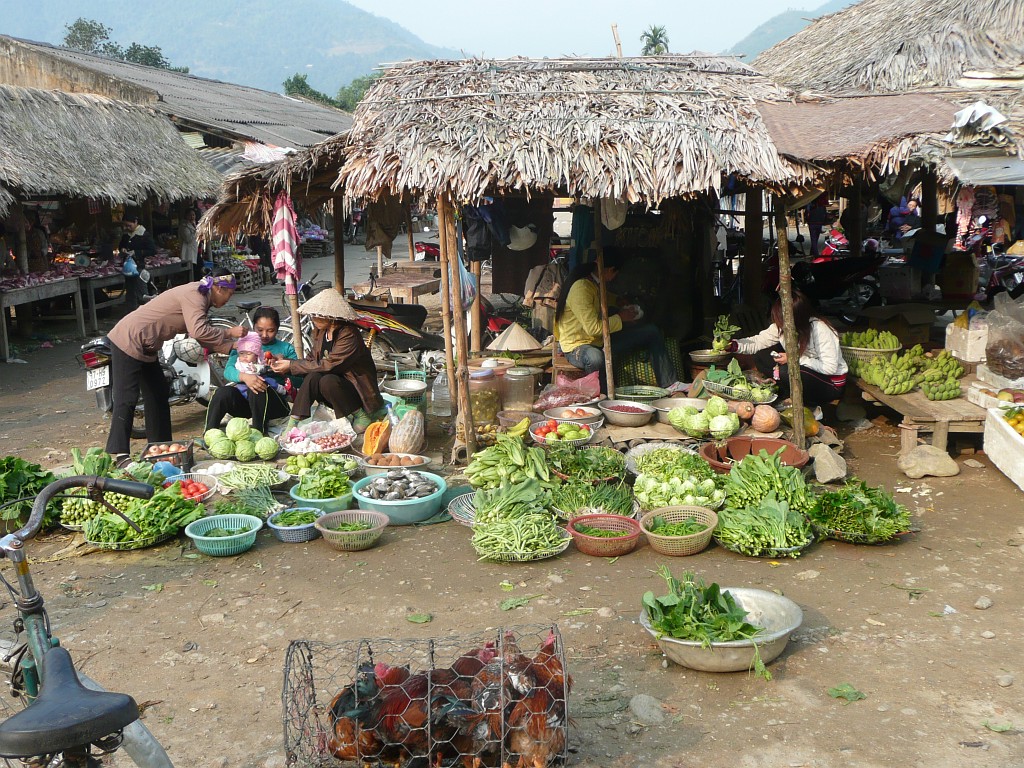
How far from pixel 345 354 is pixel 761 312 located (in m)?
5.14

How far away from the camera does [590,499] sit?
6.00 m

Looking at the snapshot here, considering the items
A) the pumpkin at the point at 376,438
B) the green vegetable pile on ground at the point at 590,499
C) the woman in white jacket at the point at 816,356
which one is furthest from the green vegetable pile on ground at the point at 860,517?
the pumpkin at the point at 376,438

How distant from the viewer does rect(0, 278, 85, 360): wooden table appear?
11.8m

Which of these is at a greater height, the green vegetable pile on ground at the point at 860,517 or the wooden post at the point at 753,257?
the wooden post at the point at 753,257

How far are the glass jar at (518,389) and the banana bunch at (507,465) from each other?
1401mm

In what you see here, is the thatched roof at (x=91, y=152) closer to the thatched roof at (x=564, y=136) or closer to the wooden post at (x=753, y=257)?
the thatched roof at (x=564, y=136)

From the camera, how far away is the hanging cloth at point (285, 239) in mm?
8367

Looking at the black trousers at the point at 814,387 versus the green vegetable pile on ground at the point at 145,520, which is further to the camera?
the black trousers at the point at 814,387

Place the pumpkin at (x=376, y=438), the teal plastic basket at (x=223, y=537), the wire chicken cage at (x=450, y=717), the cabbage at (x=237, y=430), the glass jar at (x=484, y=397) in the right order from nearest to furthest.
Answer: the wire chicken cage at (x=450, y=717), the teal plastic basket at (x=223, y=537), the pumpkin at (x=376, y=438), the cabbage at (x=237, y=430), the glass jar at (x=484, y=397)

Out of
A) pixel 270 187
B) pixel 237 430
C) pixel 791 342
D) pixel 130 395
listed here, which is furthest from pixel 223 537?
pixel 791 342

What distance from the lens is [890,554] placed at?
5.47 metres

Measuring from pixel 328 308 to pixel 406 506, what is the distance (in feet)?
7.21

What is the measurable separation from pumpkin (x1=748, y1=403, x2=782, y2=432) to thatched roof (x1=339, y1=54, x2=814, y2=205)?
1788 millimetres

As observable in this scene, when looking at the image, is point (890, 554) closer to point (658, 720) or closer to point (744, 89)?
point (658, 720)
